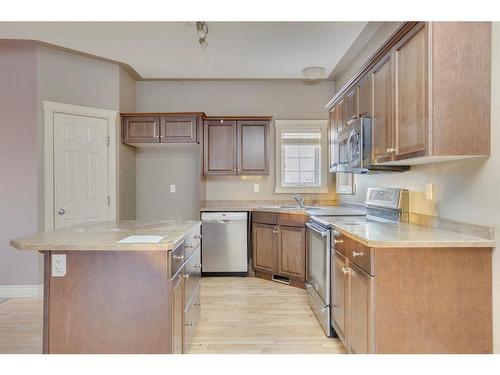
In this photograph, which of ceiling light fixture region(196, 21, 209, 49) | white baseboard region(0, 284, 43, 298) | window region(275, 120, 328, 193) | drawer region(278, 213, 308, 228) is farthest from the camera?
window region(275, 120, 328, 193)

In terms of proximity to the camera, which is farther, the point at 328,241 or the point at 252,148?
the point at 252,148

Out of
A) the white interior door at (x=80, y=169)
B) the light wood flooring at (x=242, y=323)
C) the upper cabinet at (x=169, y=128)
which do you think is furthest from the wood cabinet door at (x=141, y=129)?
the light wood flooring at (x=242, y=323)

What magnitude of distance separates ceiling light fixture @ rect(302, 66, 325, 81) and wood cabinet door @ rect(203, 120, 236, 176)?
1.16 metres

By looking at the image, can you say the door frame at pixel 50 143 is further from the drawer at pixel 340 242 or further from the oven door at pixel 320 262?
the drawer at pixel 340 242

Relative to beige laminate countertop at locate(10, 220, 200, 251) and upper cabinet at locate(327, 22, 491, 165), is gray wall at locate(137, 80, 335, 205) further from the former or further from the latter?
upper cabinet at locate(327, 22, 491, 165)

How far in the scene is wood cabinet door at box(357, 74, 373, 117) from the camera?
7.90ft

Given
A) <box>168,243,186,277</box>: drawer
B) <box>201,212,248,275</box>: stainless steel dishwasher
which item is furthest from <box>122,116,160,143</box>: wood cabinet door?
<box>168,243,186,277</box>: drawer

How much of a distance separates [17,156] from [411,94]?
3.84m

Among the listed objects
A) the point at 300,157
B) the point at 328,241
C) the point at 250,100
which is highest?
the point at 250,100

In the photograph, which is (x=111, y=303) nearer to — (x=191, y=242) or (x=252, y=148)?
(x=191, y=242)

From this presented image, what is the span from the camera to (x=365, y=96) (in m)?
2.50

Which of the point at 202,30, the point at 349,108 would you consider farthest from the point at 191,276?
the point at 202,30
